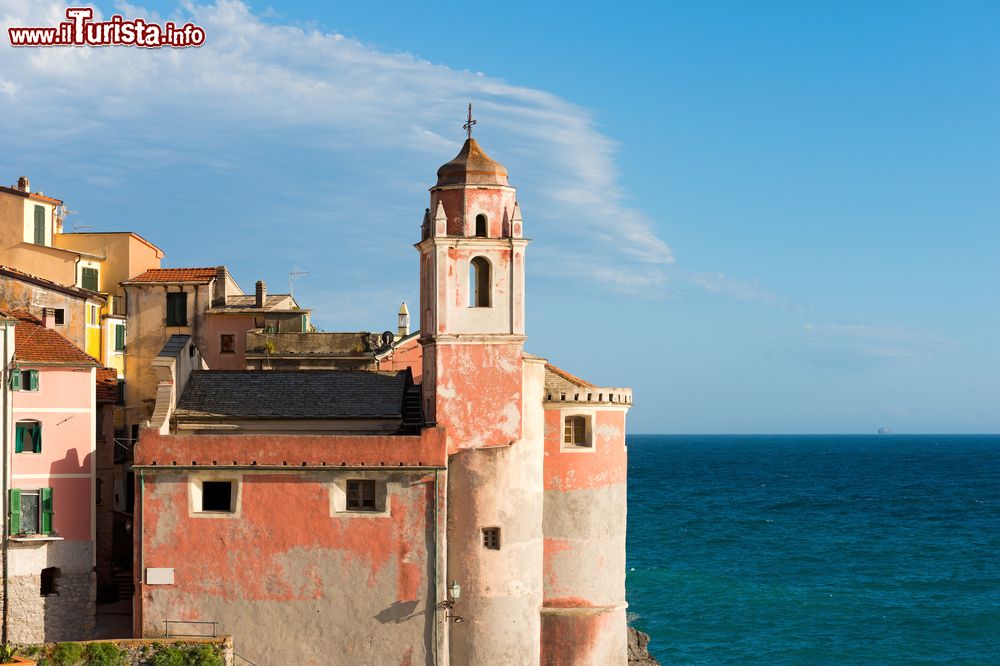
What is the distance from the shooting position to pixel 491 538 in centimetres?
4194

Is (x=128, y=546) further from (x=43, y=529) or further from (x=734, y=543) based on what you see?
(x=734, y=543)

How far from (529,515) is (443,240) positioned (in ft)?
31.5

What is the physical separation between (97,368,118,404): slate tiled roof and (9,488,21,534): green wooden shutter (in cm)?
802

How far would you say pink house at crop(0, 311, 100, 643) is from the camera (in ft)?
143

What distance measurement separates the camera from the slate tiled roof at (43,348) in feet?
145

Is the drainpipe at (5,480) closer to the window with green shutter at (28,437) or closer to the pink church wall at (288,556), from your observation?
the window with green shutter at (28,437)

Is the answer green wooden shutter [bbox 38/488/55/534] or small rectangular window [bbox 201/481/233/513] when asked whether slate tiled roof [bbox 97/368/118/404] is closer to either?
green wooden shutter [bbox 38/488/55/534]

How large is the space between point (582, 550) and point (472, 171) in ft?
45.6

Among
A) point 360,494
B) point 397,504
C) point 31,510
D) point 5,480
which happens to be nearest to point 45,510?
point 31,510

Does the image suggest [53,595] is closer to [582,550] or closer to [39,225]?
[582,550]

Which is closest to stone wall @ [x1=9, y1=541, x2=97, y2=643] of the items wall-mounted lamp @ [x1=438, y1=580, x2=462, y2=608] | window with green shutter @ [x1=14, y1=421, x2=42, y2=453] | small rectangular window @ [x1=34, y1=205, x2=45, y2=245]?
window with green shutter @ [x1=14, y1=421, x2=42, y2=453]

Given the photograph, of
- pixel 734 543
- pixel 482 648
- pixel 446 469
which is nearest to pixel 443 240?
pixel 446 469

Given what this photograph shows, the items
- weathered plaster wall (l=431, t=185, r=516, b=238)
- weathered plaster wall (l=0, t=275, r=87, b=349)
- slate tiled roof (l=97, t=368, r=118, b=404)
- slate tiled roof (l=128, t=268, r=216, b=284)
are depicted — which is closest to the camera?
weathered plaster wall (l=431, t=185, r=516, b=238)

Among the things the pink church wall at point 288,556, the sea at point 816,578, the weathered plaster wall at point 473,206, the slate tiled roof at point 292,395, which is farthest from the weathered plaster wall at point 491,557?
the sea at point 816,578
